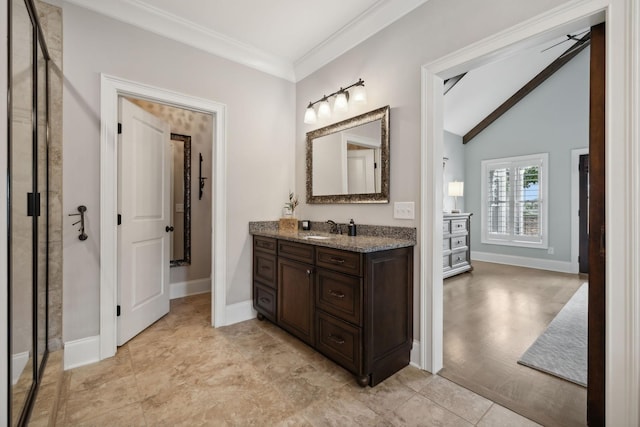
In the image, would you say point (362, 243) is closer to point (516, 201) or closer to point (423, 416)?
point (423, 416)

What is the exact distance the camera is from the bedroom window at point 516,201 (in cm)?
539

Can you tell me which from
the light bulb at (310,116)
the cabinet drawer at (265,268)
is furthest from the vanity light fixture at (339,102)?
the cabinet drawer at (265,268)

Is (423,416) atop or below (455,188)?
below

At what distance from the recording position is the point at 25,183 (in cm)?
152

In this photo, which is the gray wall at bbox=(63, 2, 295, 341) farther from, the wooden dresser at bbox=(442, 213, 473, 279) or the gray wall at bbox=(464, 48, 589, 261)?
the gray wall at bbox=(464, 48, 589, 261)

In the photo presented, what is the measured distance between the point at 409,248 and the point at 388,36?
1705 mm

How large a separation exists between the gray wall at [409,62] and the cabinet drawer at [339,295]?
21.1 inches

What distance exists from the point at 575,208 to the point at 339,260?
5.35 metres

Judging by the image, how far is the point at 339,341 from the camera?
76.7 inches

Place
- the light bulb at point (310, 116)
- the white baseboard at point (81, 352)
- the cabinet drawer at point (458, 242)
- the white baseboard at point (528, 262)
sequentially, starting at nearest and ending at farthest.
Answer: the white baseboard at point (81, 352), the light bulb at point (310, 116), the cabinet drawer at point (458, 242), the white baseboard at point (528, 262)

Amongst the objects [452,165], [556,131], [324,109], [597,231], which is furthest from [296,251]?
[556,131]

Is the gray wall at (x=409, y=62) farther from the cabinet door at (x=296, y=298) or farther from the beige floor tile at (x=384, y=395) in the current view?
the cabinet door at (x=296, y=298)

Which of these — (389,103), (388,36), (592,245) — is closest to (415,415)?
(592,245)

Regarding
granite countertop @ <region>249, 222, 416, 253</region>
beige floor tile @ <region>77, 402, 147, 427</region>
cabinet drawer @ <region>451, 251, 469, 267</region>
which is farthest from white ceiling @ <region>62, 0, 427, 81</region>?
cabinet drawer @ <region>451, 251, 469, 267</region>
